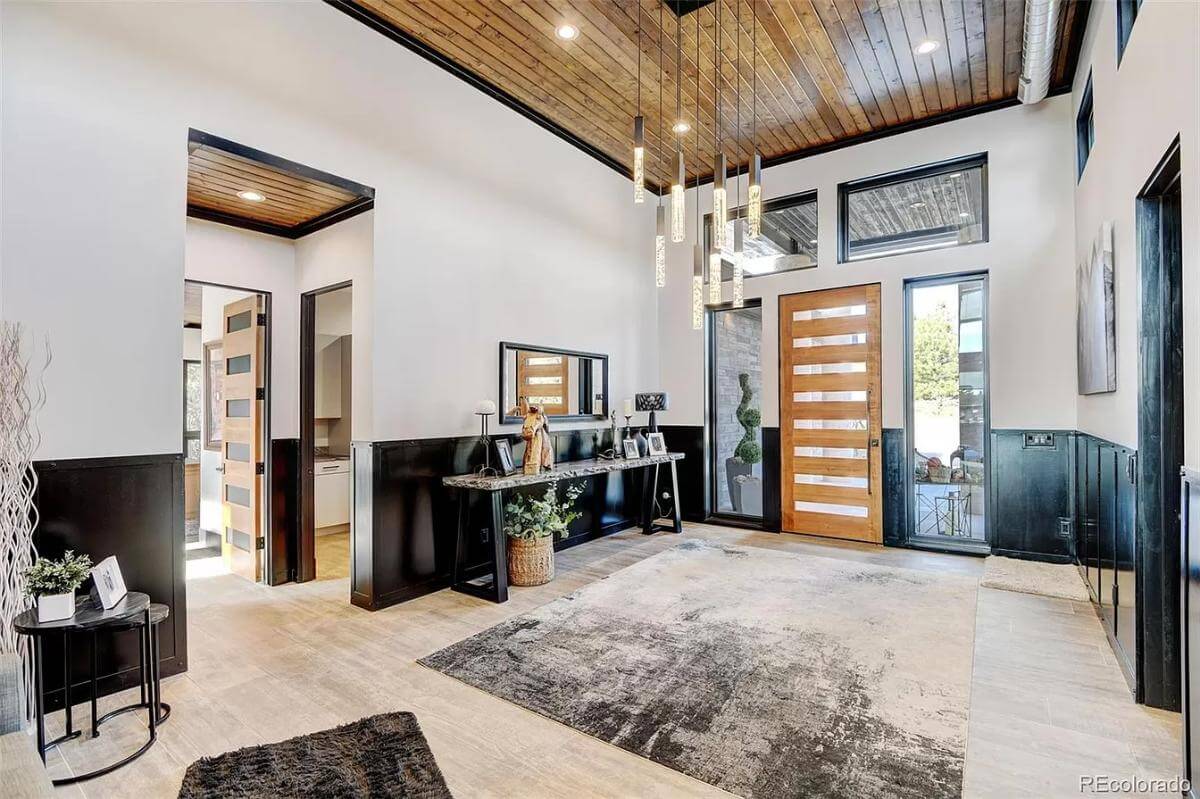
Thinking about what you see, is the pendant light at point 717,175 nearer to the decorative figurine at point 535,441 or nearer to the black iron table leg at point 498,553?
the decorative figurine at point 535,441

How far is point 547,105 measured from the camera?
4.98 m

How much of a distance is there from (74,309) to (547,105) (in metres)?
3.68

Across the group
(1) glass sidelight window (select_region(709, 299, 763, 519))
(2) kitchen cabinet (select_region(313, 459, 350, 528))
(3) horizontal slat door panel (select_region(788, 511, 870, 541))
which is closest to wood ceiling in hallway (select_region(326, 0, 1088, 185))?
(1) glass sidelight window (select_region(709, 299, 763, 519))

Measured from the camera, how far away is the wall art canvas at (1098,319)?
315 cm

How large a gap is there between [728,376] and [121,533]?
5409 millimetres

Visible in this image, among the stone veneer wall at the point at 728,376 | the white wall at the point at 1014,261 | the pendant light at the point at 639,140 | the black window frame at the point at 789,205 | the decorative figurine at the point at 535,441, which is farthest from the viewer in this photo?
the stone veneer wall at the point at 728,376

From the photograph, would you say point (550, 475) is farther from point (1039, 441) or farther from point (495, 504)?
point (1039, 441)

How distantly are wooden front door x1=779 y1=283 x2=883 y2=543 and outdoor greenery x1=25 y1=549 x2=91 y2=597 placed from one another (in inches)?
215

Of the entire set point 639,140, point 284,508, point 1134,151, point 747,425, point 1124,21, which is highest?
point 1124,21

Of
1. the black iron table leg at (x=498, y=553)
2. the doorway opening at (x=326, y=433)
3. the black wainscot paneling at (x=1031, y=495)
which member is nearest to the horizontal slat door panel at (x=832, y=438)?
the black wainscot paneling at (x=1031, y=495)

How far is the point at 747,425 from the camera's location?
642cm

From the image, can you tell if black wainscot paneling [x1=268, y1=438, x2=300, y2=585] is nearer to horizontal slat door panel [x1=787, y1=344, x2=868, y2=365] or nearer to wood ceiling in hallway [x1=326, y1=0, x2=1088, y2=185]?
wood ceiling in hallway [x1=326, y1=0, x2=1088, y2=185]

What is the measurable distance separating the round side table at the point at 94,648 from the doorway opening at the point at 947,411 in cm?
558

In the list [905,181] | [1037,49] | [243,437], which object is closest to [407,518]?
[243,437]
